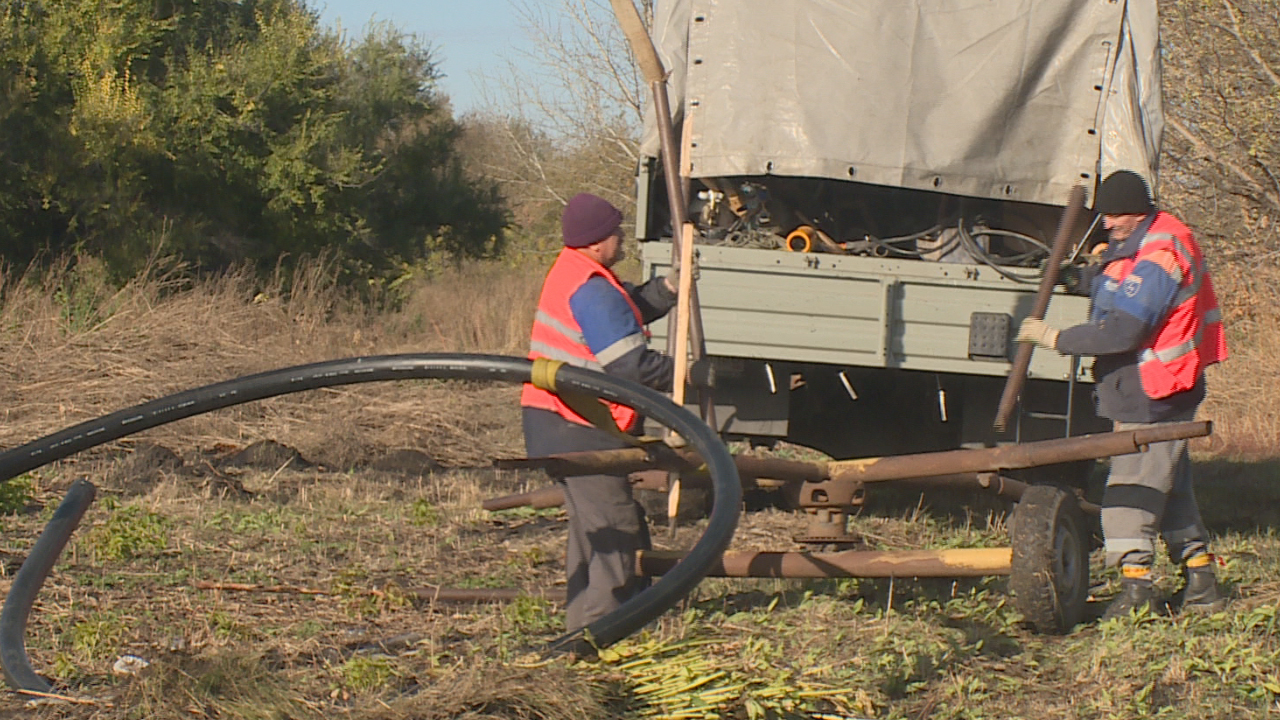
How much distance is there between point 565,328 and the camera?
16.2ft

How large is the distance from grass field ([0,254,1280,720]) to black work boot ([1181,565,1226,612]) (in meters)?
0.19

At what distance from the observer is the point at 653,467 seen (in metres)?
4.30

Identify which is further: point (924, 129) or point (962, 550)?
point (924, 129)

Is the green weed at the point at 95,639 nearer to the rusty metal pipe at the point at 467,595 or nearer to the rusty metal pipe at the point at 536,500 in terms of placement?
the rusty metal pipe at the point at 467,595

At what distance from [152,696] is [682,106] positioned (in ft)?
16.2

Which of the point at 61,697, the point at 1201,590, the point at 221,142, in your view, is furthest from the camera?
the point at 221,142

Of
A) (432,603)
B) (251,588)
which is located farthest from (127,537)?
(432,603)

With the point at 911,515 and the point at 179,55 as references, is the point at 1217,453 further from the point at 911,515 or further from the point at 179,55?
the point at 179,55

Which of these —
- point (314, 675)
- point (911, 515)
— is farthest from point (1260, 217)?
point (314, 675)

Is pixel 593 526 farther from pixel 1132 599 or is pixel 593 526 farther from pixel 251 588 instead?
pixel 1132 599

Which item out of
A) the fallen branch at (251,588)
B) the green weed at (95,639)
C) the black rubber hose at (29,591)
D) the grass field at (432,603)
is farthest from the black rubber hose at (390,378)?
the fallen branch at (251,588)

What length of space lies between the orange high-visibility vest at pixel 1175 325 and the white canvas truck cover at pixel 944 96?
1686 millimetres

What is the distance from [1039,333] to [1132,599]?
3.49 ft

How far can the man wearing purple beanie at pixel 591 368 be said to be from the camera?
4793 mm
